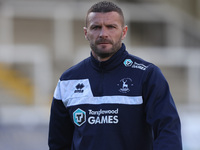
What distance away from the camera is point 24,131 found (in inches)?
274

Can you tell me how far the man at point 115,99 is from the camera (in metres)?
2.25

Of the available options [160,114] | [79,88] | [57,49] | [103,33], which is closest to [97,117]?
[79,88]

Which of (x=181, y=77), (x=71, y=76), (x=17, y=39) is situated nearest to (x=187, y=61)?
(x=181, y=77)

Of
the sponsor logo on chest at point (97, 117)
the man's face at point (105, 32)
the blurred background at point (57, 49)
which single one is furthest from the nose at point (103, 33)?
the blurred background at point (57, 49)

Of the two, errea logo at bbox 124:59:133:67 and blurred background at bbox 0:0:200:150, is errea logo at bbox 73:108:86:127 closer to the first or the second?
errea logo at bbox 124:59:133:67

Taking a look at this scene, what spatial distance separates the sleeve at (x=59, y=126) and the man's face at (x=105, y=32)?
0.37 meters

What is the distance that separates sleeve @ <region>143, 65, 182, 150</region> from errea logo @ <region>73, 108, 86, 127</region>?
34cm

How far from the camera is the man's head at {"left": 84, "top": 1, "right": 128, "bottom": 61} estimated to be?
237 cm

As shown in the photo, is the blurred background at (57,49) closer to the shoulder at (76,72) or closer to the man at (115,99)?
the shoulder at (76,72)

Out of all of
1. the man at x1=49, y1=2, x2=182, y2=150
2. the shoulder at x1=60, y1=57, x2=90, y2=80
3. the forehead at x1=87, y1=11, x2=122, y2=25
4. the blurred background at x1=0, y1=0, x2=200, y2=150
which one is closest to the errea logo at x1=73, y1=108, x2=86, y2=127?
the man at x1=49, y1=2, x2=182, y2=150

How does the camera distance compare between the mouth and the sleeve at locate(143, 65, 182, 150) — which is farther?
the mouth

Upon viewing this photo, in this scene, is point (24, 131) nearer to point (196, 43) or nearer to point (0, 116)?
point (0, 116)

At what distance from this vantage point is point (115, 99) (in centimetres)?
235

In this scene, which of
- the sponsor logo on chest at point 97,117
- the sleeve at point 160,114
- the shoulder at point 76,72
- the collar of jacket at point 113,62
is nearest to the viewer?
the sleeve at point 160,114
